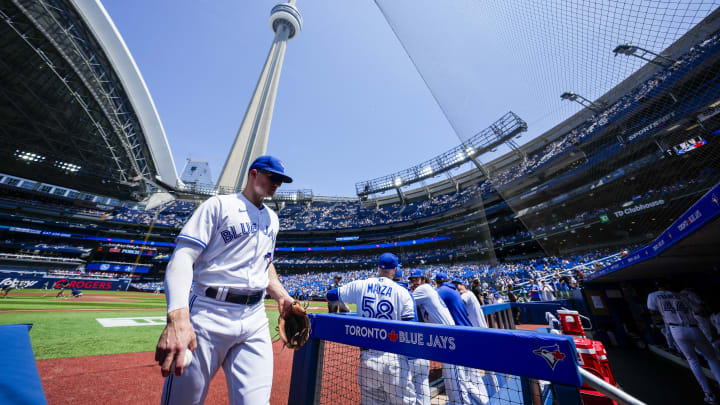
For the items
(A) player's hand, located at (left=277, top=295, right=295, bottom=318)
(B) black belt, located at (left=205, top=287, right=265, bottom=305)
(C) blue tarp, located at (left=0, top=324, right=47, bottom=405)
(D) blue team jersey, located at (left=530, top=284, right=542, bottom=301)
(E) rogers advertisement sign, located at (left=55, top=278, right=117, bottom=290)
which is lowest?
(C) blue tarp, located at (left=0, top=324, right=47, bottom=405)

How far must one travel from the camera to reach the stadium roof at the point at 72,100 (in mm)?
20766

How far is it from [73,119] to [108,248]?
901 inches

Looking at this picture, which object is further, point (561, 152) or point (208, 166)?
point (208, 166)

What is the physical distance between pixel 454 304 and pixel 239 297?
11.1ft

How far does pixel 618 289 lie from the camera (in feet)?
24.9

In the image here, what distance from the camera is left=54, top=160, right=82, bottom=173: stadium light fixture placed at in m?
35.4

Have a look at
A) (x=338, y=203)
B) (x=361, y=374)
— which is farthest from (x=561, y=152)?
(x=338, y=203)

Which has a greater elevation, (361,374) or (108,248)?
(108,248)

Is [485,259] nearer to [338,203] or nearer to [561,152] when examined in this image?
[561,152]

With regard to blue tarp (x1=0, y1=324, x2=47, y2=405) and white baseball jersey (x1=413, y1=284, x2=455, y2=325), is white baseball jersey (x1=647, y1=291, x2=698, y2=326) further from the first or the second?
blue tarp (x1=0, y1=324, x2=47, y2=405)

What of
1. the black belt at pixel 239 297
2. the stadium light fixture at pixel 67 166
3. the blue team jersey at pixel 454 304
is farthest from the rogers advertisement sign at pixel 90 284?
the blue team jersey at pixel 454 304

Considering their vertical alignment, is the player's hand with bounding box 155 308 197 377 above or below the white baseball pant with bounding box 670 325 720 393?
above

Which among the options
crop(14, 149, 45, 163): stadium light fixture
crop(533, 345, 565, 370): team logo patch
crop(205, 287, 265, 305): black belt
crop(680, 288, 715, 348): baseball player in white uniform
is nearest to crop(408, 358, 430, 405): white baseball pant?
crop(533, 345, 565, 370): team logo patch

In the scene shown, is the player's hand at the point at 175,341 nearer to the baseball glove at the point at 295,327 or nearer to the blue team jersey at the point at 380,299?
the baseball glove at the point at 295,327
